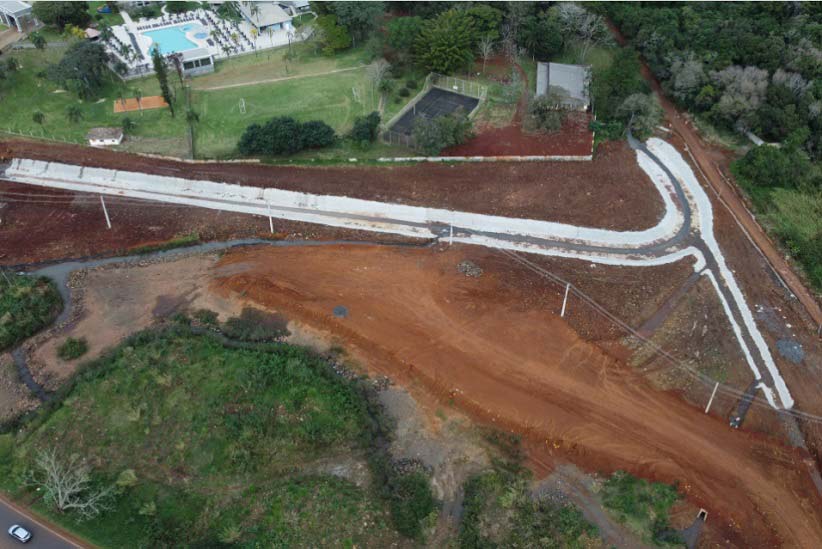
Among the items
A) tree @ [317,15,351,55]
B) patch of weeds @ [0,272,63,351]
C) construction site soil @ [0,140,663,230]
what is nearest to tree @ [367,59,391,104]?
tree @ [317,15,351,55]

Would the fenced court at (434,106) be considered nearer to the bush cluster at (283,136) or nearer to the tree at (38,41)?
the bush cluster at (283,136)

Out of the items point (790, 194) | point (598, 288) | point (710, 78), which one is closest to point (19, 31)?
point (598, 288)

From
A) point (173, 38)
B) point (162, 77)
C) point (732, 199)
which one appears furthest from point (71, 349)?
point (732, 199)

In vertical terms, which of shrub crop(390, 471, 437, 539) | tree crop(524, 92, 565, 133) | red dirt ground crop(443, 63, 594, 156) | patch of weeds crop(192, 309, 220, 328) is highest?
tree crop(524, 92, 565, 133)

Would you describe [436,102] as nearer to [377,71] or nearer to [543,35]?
[377,71]

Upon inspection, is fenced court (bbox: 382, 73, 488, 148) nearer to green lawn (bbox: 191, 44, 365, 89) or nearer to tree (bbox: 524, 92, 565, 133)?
tree (bbox: 524, 92, 565, 133)

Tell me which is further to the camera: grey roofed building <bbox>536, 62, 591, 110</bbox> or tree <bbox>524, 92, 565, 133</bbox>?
grey roofed building <bbox>536, 62, 591, 110</bbox>
